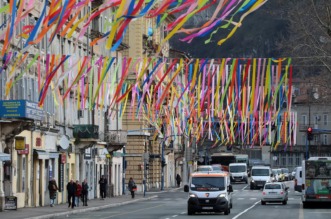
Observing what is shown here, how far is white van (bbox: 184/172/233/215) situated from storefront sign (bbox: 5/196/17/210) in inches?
345

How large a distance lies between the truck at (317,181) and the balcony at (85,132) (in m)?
18.0

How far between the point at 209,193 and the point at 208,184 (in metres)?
0.60

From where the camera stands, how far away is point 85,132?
7069 cm

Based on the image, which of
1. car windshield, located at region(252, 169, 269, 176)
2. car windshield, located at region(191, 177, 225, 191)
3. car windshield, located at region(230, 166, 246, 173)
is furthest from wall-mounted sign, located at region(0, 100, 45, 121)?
car windshield, located at region(230, 166, 246, 173)

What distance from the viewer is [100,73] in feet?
139

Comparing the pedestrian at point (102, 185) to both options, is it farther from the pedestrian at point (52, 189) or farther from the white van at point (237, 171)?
the white van at point (237, 171)

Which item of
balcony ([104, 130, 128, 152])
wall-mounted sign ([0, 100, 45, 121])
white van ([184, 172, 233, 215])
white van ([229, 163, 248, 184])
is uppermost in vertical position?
wall-mounted sign ([0, 100, 45, 121])

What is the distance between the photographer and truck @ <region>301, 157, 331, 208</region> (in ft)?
187

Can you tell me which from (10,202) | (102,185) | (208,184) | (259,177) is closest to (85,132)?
(102,185)

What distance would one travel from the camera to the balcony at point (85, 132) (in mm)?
70375

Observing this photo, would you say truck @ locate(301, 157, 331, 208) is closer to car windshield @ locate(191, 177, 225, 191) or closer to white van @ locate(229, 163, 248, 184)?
car windshield @ locate(191, 177, 225, 191)

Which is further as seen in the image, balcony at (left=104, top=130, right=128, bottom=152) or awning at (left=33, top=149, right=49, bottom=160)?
balcony at (left=104, top=130, right=128, bottom=152)

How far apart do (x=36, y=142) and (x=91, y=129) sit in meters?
12.0

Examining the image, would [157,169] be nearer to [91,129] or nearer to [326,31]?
[91,129]
